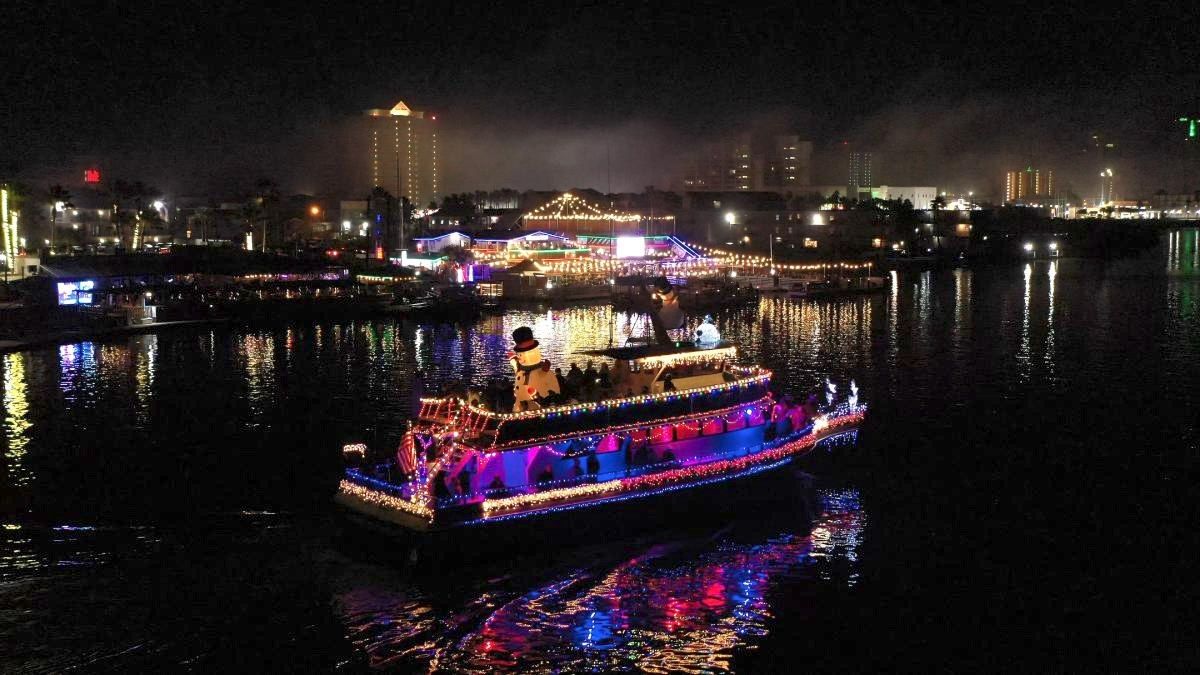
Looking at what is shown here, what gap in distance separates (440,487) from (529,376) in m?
2.68

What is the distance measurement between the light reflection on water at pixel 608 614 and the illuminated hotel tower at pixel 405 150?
138 meters

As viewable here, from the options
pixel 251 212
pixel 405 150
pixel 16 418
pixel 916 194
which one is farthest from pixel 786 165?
pixel 16 418

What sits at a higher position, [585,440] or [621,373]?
[621,373]

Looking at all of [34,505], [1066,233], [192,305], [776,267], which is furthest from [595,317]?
[1066,233]

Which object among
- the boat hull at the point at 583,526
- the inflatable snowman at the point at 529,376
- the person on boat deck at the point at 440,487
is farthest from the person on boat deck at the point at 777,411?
the person on boat deck at the point at 440,487

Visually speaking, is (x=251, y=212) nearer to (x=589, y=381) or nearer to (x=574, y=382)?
(x=574, y=382)

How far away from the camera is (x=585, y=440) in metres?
17.8

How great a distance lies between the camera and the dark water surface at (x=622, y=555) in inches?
584

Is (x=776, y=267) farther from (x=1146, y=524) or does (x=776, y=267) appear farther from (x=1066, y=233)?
(x=1066, y=233)

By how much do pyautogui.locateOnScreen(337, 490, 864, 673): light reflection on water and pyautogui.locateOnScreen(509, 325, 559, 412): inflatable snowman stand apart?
292 centimetres

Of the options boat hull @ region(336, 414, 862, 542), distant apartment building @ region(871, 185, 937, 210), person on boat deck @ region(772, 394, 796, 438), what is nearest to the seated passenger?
boat hull @ region(336, 414, 862, 542)

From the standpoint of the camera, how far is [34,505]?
20.6 m

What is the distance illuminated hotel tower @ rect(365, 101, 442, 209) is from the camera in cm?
15200

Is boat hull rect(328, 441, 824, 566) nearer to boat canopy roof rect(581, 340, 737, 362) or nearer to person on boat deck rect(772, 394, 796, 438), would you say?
person on boat deck rect(772, 394, 796, 438)
